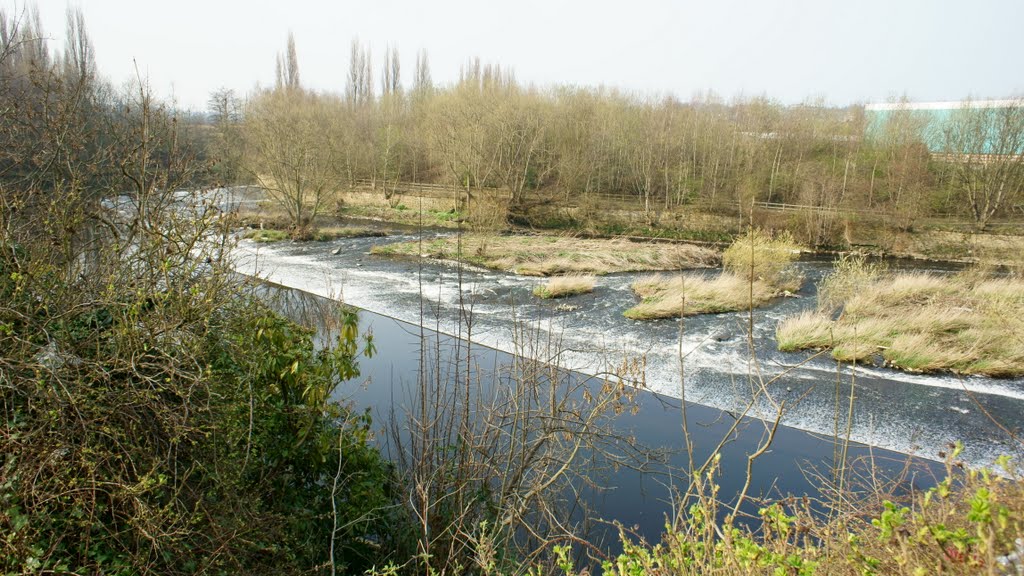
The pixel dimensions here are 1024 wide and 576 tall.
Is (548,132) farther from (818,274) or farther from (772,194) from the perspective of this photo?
(818,274)

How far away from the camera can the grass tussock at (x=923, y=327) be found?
11.4 m

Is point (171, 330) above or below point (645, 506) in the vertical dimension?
above

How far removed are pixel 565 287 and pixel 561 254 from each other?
6.02m

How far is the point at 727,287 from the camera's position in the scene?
16.7 metres

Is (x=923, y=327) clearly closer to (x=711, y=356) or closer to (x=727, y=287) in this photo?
(x=711, y=356)

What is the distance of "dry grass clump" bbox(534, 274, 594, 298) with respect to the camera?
16766 mm

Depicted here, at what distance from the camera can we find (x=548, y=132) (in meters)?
33.3

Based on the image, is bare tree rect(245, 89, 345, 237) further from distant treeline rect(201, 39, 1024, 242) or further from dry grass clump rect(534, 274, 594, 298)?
dry grass clump rect(534, 274, 594, 298)

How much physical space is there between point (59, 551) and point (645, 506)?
19.1 feet

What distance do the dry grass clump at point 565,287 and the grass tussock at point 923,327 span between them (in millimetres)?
5593

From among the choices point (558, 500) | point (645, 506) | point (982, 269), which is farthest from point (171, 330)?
point (982, 269)

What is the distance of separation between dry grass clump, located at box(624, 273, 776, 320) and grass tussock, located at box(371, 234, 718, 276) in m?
3.45

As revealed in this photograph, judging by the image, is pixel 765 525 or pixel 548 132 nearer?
pixel 765 525

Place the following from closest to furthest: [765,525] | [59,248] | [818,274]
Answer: [765,525] < [59,248] < [818,274]
